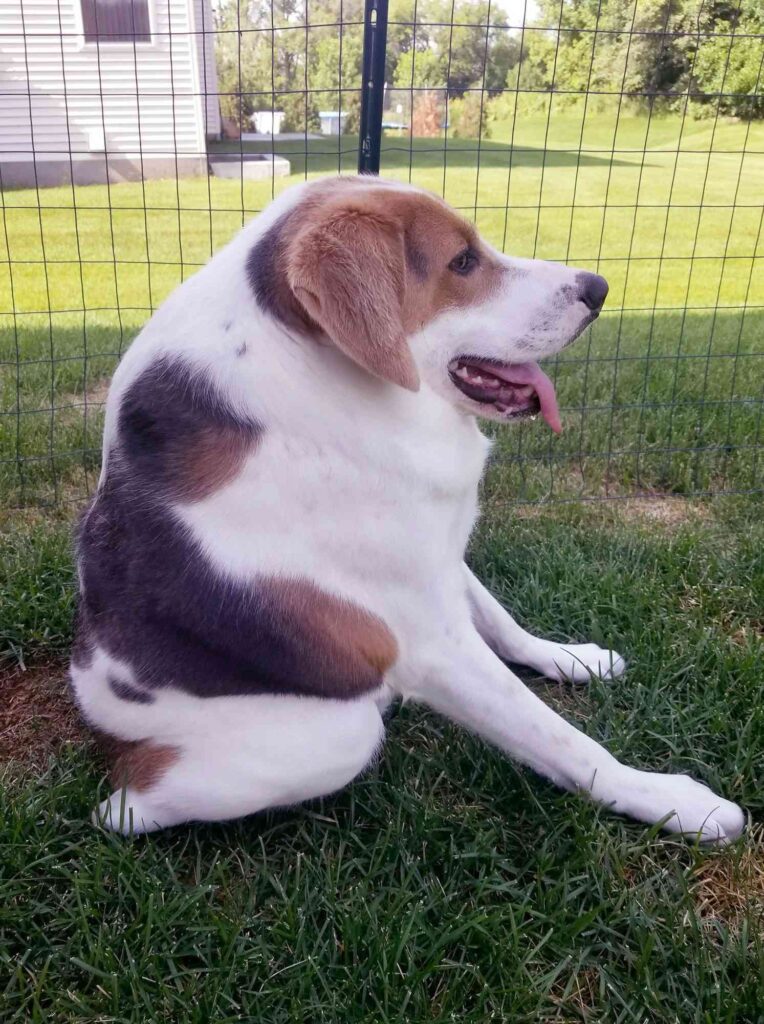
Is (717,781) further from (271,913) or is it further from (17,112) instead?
(17,112)

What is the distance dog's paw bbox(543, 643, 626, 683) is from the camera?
110 inches

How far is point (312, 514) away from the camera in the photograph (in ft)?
6.61

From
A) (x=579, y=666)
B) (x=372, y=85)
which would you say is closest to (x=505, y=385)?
(x=579, y=666)

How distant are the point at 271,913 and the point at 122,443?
45.8 inches

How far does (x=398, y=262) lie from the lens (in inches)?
78.5

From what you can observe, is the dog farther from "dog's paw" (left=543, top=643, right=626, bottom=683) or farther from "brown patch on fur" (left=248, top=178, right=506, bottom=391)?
"dog's paw" (left=543, top=643, right=626, bottom=683)

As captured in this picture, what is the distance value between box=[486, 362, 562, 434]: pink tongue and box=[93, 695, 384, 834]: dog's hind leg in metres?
0.88

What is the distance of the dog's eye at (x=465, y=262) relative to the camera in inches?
85.1

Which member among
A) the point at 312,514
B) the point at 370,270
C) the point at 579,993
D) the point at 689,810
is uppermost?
the point at 370,270

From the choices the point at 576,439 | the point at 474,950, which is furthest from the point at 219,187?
the point at 474,950

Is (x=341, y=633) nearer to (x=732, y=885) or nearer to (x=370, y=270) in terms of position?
(x=370, y=270)

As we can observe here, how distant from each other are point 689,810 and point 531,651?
74 cm

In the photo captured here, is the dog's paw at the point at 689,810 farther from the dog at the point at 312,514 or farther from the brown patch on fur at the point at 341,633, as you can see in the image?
the brown patch on fur at the point at 341,633

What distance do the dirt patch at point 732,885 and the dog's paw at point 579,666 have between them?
69cm
